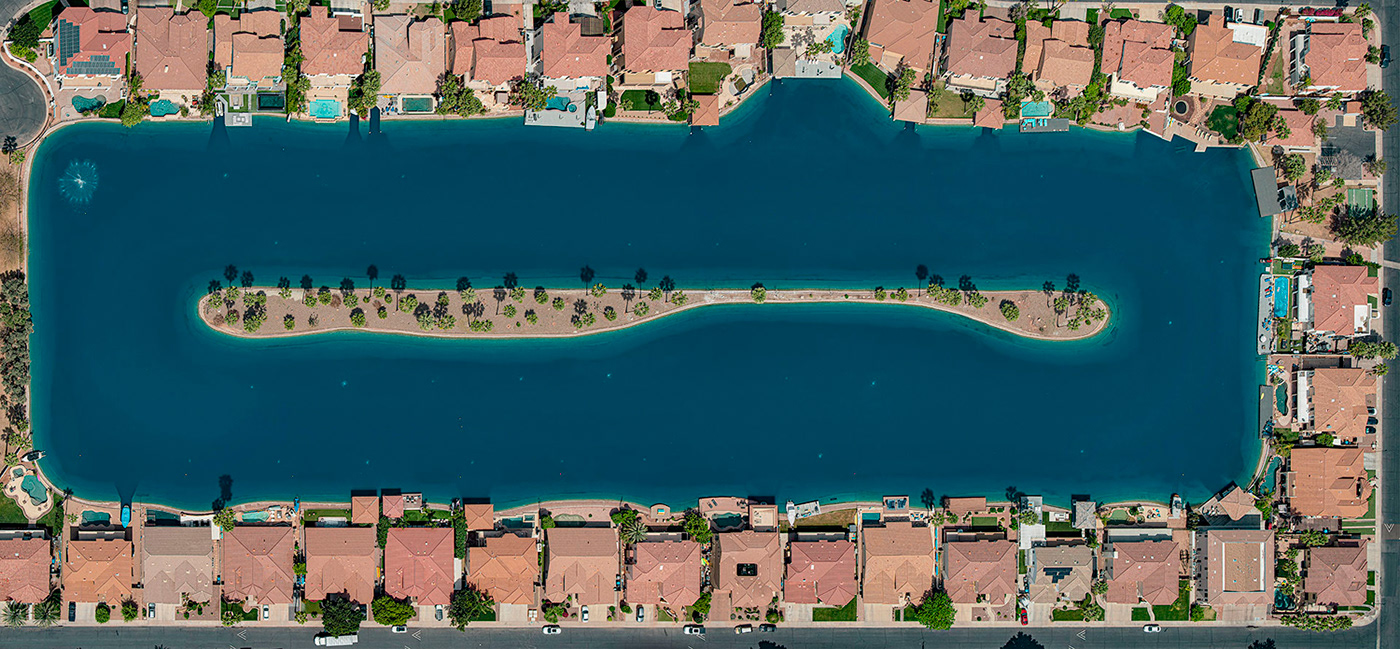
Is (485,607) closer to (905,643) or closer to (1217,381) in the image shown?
(905,643)

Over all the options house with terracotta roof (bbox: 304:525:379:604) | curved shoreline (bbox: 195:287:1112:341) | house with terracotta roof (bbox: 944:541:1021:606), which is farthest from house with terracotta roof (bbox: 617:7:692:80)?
house with terracotta roof (bbox: 944:541:1021:606)

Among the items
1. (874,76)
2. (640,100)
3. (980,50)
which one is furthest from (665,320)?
(980,50)

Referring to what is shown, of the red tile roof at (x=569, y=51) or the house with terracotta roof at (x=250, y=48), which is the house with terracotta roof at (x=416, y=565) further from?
the red tile roof at (x=569, y=51)

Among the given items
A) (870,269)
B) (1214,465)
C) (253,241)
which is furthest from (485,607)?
(1214,465)

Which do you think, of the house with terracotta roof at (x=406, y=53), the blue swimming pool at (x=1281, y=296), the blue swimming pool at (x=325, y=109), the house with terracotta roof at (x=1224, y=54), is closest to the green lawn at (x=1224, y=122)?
the house with terracotta roof at (x=1224, y=54)

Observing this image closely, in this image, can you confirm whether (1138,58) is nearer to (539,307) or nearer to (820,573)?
(820,573)

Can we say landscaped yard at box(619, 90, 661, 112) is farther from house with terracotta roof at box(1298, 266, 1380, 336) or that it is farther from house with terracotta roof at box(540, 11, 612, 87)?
house with terracotta roof at box(1298, 266, 1380, 336)

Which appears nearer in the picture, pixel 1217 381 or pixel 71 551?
pixel 71 551
